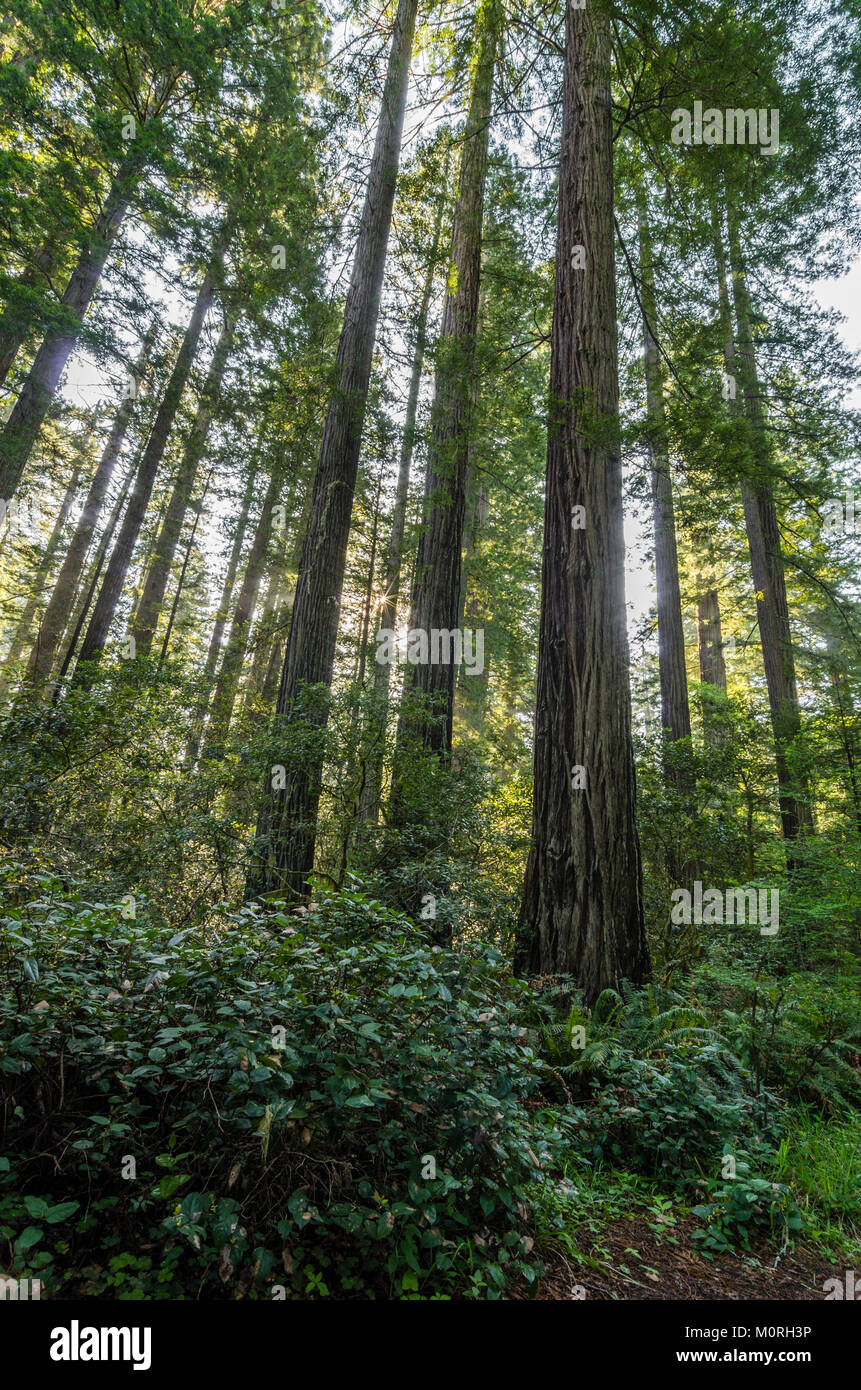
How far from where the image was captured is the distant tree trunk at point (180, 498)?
1120 cm

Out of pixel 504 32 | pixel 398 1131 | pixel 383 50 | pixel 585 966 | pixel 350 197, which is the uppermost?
pixel 383 50

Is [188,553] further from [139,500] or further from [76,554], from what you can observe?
[139,500]

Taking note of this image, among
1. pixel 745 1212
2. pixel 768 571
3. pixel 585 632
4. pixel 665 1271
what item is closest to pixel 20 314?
pixel 585 632

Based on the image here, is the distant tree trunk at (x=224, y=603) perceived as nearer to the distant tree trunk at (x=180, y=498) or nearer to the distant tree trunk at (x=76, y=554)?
the distant tree trunk at (x=180, y=498)

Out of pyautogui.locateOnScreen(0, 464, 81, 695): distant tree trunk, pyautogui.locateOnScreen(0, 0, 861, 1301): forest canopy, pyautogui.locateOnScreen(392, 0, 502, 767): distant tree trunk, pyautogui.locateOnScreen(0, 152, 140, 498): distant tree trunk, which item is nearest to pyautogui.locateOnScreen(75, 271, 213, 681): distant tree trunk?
pyautogui.locateOnScreen(0, 0, 861, 1301): forest canopy

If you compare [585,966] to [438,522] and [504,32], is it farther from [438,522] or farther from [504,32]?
[504,32]

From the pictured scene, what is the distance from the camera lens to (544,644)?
455cm

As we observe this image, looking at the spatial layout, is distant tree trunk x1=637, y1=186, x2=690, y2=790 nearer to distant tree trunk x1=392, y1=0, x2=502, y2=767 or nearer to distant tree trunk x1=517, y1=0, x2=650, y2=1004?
distant tree trunk x1=392, y1=0, x2=502, y2=767

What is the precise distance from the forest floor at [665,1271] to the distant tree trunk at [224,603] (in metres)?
4.90

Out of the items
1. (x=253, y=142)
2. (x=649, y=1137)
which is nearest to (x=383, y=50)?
(x=253, y=142)

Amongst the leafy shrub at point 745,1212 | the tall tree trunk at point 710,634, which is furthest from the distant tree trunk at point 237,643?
the tall tree trunk at point 710,634

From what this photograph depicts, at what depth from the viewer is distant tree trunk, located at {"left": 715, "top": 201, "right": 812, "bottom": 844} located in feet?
27.4

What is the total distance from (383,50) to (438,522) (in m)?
7.03

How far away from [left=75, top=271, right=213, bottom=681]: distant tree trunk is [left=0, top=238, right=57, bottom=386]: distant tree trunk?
223 centimetres
